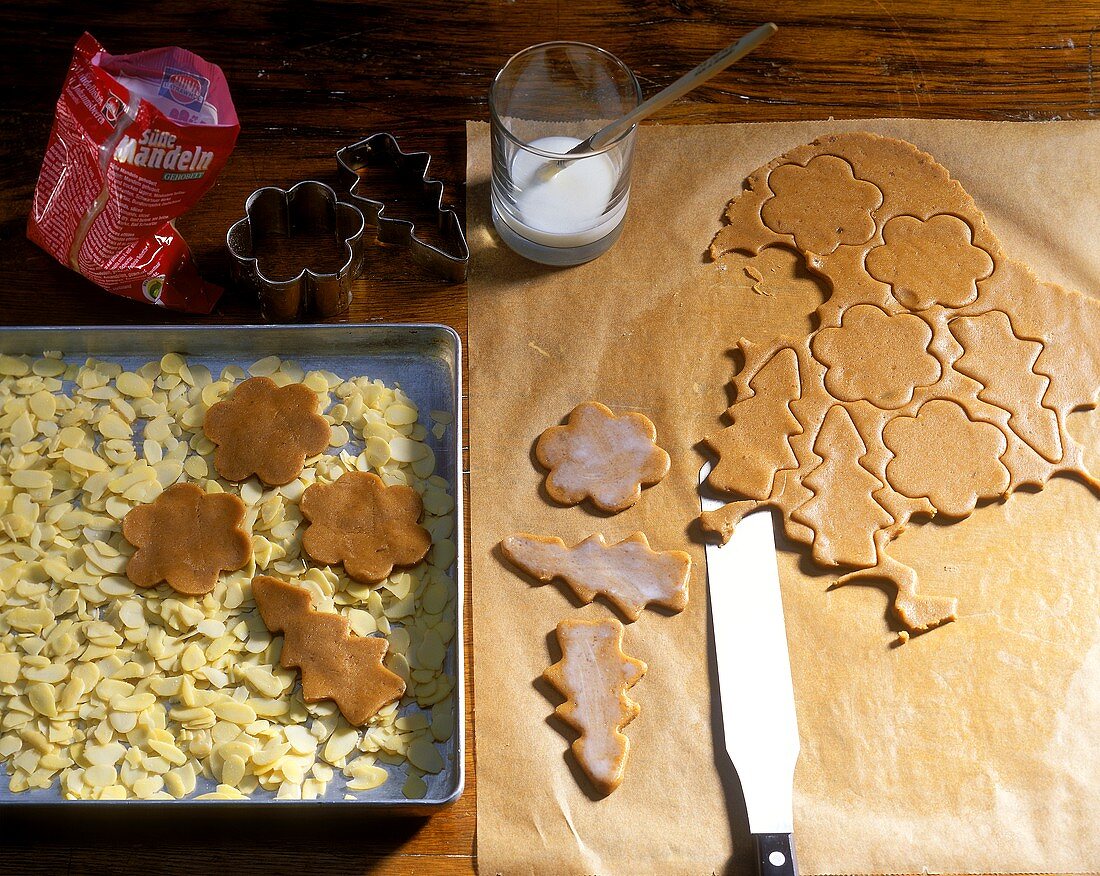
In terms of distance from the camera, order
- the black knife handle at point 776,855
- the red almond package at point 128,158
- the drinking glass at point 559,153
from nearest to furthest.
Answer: the black knife handle at point 776,855
the red almond package at point 128,158
the drinking glass at point 559,153

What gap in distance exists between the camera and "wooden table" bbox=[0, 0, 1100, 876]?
101 centimetres

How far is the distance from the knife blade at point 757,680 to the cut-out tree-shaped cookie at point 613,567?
34 millimetres

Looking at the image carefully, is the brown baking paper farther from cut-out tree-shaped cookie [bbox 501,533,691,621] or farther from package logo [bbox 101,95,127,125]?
package logo [bbox 101,95,127,125]

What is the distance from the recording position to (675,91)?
889mm

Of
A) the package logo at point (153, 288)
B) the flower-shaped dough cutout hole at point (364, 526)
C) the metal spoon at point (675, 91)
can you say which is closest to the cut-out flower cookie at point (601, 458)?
the flower-shaped dough cutout hole at point (364, 526)

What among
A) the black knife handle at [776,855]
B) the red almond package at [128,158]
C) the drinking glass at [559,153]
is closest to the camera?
the black knife handle at [776,855]

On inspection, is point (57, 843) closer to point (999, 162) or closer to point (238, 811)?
point (238, 811)

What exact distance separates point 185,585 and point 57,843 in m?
0.21

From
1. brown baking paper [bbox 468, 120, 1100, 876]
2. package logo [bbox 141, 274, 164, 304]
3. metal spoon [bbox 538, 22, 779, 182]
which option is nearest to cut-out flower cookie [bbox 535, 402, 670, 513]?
brown baking paper [bbox 468, 120, 1100, 876]

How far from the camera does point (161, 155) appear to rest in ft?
2.89

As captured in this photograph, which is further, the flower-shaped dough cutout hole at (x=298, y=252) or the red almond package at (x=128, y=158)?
the flower-shaped dough cutout hole at (x=298, y=252)

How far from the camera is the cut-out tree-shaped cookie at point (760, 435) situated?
3.00ft

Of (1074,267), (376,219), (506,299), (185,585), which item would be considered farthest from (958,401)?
(185,585)

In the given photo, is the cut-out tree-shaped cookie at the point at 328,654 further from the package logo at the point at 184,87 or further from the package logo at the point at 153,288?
the package logo at the point at 184,87
